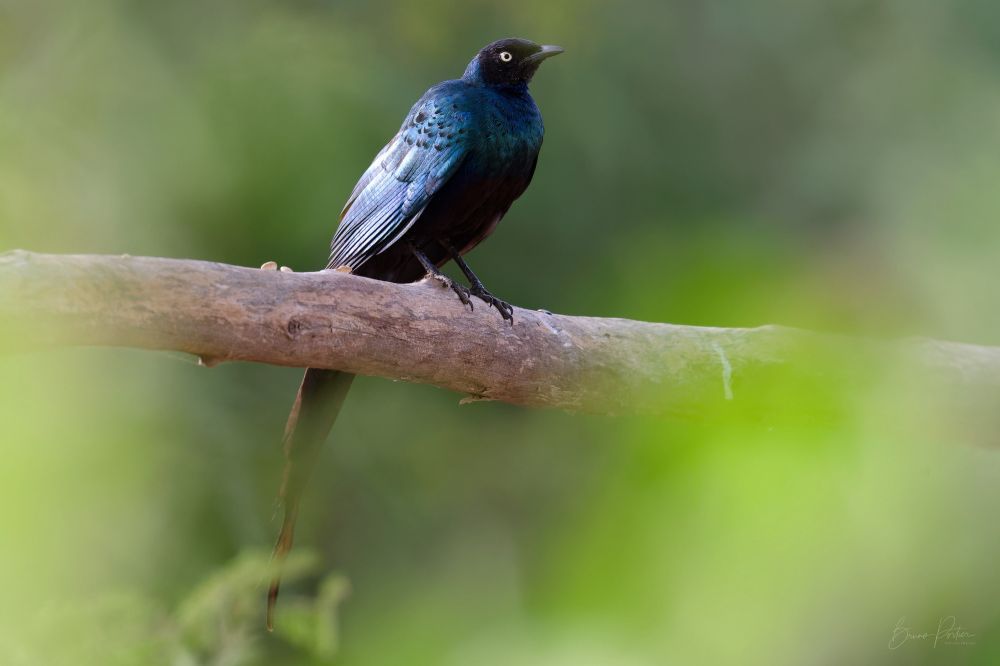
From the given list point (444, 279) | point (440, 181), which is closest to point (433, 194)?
point (440, 181)

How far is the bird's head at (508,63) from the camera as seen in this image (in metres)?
3.79

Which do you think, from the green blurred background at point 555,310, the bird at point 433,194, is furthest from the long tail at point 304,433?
the green blurred background at point 555,310

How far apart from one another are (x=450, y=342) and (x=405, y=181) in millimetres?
757

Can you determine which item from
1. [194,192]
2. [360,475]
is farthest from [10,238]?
[360,475]

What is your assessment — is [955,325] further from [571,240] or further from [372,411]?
[372,411]

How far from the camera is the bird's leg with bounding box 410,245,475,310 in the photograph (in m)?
2.98

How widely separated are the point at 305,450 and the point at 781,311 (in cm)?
167

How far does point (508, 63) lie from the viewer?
12.5 ft

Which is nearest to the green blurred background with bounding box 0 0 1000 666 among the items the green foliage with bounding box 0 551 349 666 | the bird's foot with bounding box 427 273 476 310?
the green foliage with bounding box 0 551 349 666

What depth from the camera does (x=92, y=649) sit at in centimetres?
262

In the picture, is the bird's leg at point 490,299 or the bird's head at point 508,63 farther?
the bird's head at point 508,63

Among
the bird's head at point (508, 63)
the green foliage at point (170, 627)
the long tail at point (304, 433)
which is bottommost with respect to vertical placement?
the green foliage at point (170, 627)

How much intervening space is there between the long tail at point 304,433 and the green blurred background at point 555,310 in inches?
4.2

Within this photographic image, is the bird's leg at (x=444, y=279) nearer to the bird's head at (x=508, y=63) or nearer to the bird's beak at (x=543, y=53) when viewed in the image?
the bird's head at (x=508, y=63)
